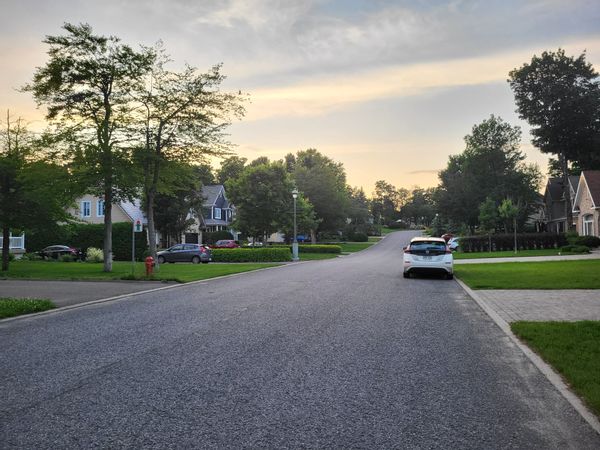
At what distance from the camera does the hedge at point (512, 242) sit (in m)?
44.0

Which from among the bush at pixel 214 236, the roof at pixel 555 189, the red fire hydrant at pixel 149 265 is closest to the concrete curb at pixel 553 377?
the red fire hydrant at pixel 149 265

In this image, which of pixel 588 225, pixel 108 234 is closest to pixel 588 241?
pixel 588 225

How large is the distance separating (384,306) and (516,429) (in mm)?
7166

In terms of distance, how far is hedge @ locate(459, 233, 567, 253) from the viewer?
4400 cm

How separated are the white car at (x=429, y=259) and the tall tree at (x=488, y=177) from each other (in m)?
54.7

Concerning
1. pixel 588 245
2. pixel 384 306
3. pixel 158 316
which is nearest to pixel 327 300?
pixel 384 306

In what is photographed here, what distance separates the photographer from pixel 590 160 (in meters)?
57.8

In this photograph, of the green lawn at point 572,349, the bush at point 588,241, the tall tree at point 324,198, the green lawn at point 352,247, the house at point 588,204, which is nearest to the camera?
the green lawn at point 572,349

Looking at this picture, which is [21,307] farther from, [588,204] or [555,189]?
[555,189]

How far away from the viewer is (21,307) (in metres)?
10.8

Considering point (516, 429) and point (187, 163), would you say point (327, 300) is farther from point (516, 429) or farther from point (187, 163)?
point (187, 163)

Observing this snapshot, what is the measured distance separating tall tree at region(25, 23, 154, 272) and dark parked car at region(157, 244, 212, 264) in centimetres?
1292

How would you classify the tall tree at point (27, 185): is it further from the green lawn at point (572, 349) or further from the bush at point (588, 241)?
the bush at point (588, 241)

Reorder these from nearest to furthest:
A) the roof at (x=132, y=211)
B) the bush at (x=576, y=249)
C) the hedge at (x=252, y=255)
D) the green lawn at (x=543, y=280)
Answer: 1. the green lawn at (x=543, y=280)
2. the bush at (x=576, y=249)
3. the hedge at (x=252, y=255)
4. the roof at (x=132, y=211)
